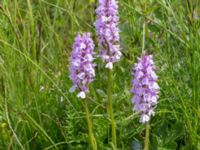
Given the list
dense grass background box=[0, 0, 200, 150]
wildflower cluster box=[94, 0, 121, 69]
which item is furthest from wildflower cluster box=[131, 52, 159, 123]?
dense grass background box=[0, 0, 200, 150]

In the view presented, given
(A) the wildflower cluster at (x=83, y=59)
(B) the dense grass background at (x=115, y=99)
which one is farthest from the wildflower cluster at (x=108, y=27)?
(B) the dense grass background at (x=115, y=99)

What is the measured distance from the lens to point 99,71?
217 centimetres

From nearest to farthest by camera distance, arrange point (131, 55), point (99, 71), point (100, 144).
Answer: point (100, 144)
point (131, 55)
point (99, 71)

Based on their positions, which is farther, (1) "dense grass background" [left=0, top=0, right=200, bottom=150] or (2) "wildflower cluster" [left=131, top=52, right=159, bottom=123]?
(1) "dense grass background" [left=0, top=0, right=200, bottom=150]

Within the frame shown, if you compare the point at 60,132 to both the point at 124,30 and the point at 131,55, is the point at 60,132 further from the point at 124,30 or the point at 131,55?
the point at 124,30

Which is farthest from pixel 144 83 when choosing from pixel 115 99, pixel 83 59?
pixel 115 99

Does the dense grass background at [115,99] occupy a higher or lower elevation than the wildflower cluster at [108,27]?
lower

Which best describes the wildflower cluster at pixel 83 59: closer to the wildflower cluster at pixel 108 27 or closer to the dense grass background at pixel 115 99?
the wildflower cluster at pixel 108 27

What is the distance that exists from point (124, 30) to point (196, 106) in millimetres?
581

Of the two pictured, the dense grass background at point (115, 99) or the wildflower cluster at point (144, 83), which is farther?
the dense grass background at point (115, 99)

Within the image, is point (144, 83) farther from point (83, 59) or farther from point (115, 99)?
point (115, 99)

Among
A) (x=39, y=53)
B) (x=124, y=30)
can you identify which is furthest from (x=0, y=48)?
(x=124, y=30)

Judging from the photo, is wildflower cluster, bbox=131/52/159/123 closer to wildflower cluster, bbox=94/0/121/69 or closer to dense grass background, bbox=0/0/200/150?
wildflower cluster, bbox=94/0/121/69

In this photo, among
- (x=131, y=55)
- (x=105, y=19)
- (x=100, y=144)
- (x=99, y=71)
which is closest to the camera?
(x=105, y=19)
